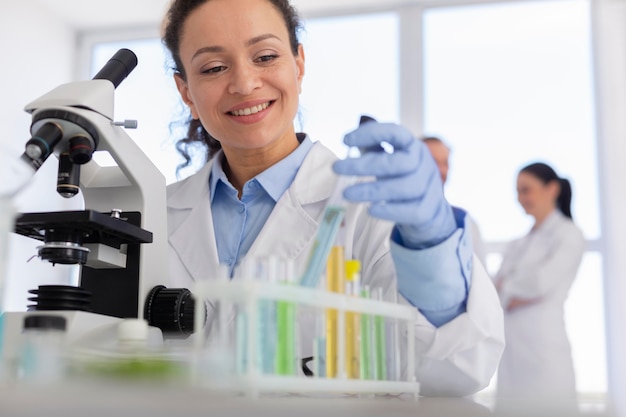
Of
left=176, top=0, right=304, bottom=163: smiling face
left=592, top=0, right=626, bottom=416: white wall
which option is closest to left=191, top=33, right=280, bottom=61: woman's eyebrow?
left=176, top=0, right=304, bottom=163: smiling face

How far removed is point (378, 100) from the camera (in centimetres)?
428

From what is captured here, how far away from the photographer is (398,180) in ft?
2.63

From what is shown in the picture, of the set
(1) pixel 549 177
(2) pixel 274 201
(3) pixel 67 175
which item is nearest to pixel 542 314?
(1) pixel 549 177

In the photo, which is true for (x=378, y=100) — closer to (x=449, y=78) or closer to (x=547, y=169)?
(x=449, y=78)

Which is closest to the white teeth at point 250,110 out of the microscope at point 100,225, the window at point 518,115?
the microscope at point 100,225

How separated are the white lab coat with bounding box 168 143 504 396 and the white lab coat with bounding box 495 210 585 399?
227 centimetres

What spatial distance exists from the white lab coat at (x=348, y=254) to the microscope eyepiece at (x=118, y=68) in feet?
1.08

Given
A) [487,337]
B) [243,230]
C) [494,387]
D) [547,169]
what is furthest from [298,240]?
[547,169]

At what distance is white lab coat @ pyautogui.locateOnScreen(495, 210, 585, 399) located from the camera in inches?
133

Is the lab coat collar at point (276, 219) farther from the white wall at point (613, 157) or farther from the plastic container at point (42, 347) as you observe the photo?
the white wall at point (613, 157)

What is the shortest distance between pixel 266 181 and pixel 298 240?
181 mm

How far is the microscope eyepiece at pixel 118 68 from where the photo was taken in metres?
1.20

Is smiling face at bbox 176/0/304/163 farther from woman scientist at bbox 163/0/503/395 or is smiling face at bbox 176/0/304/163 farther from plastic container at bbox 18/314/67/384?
plastic container at bbox 18/314/67/384

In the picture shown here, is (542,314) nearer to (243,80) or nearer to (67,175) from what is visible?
(243,80)
